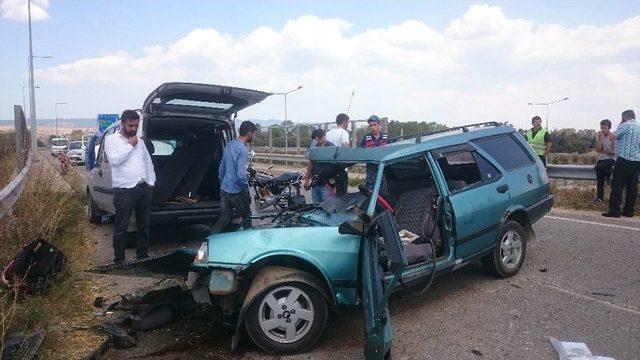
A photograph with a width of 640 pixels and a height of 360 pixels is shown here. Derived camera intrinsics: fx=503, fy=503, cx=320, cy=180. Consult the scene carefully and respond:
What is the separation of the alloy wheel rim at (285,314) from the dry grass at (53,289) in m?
1.42

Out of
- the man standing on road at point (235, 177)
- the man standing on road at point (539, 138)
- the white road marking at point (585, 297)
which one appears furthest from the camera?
the man standing on road at point (539, 138)

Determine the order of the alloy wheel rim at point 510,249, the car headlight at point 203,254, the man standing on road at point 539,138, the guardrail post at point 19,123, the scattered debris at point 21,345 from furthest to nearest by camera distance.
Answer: the guardrail post at point 19,123
the man standing on road at point 539,138
the alloy wheel rim at point 510,249
the car headlight at point 203,254
the scattered debris at point 21,345

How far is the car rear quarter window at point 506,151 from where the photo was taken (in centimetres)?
550

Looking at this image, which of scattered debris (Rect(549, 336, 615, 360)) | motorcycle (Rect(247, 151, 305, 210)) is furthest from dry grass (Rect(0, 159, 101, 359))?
scattered debris (Rect(549, 336, 615, 360))

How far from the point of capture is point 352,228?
12.0ft

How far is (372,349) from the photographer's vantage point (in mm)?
3061

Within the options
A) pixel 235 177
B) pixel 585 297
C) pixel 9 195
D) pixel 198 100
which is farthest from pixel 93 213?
pixel 585 297

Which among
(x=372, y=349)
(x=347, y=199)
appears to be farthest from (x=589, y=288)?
(x=372, y=349)

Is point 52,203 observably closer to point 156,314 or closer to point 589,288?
point 156,314

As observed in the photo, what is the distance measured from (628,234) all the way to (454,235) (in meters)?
3.97

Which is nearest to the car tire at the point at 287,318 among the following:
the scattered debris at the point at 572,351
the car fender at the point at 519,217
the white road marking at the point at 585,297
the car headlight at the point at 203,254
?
the car headlight at the point at 203,254

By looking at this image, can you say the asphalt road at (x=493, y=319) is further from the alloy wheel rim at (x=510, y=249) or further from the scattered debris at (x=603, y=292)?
the alloy wheel rim at (x=510, y=249)

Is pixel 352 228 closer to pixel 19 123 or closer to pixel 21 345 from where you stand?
pixel 21 345

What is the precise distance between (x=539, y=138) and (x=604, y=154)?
1.41 metres
